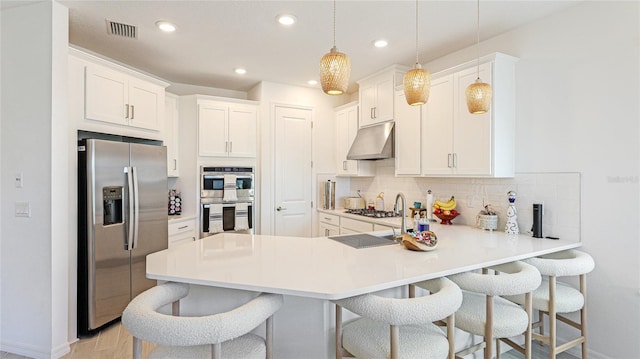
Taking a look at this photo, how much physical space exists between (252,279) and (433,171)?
2.36 metres

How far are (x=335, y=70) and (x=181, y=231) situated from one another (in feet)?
9.67

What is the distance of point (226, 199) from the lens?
13.9ft

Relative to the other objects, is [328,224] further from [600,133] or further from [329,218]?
[600,133]

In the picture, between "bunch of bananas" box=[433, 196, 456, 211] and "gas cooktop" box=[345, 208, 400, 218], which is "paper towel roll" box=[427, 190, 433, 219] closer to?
"bunch of bananas" box=[433, 196, 456, 211]

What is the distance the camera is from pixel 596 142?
2.34 metres

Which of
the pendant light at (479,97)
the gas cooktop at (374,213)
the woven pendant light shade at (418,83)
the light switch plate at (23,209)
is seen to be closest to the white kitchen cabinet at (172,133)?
the light switch plate at (23,209)

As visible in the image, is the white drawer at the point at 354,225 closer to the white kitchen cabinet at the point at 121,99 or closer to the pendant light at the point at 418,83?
the pendant light at the point at 418,83

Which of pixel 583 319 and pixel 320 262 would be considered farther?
pixel 583 319

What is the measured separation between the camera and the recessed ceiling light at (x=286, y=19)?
8.72 ft

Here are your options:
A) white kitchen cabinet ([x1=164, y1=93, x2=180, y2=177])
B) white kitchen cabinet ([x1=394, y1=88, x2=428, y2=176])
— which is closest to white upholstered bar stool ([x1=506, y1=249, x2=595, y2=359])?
white kitchen cabinet ([x1=394, y1=88, x2=428, y2=176])

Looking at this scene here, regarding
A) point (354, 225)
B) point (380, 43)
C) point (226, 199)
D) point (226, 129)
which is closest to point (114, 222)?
point (226, 199)

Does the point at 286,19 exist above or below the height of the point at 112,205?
above

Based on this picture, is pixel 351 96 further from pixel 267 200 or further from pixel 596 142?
pixel 596 142

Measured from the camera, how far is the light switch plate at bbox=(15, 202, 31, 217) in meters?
2.46
